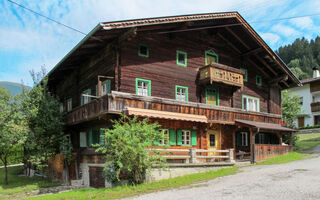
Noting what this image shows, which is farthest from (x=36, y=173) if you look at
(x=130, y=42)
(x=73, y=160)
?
(x=130, y=42)

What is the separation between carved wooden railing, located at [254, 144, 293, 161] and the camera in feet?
74.3

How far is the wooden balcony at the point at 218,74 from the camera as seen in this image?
22.3 metres

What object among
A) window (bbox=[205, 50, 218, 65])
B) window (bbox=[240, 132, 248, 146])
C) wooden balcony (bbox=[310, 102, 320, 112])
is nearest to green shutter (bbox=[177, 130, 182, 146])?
window (bbox=[205, 50, 218, 65])

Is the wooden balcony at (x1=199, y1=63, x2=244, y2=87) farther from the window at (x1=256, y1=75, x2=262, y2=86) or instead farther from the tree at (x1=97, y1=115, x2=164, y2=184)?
the tree at (x1=97, y1=115, x2=164, y2=184)

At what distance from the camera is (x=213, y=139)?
2336 cm

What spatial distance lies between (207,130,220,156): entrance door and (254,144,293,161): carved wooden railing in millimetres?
2805

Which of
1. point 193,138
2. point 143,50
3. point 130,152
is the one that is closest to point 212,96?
point 193,138

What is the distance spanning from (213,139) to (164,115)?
634 centimetres

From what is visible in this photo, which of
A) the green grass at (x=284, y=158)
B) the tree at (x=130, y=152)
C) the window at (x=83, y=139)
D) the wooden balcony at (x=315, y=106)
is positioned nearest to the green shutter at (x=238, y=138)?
the green grass at (x=284, y=158)

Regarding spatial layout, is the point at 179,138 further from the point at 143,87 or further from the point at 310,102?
the point at 310,102

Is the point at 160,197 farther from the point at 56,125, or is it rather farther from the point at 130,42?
the point at 56,125

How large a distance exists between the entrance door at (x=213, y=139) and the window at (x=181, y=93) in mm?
3292

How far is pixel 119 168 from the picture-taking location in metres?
15.2

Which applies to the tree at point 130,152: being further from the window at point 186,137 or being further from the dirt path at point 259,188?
the window at point 186,137
